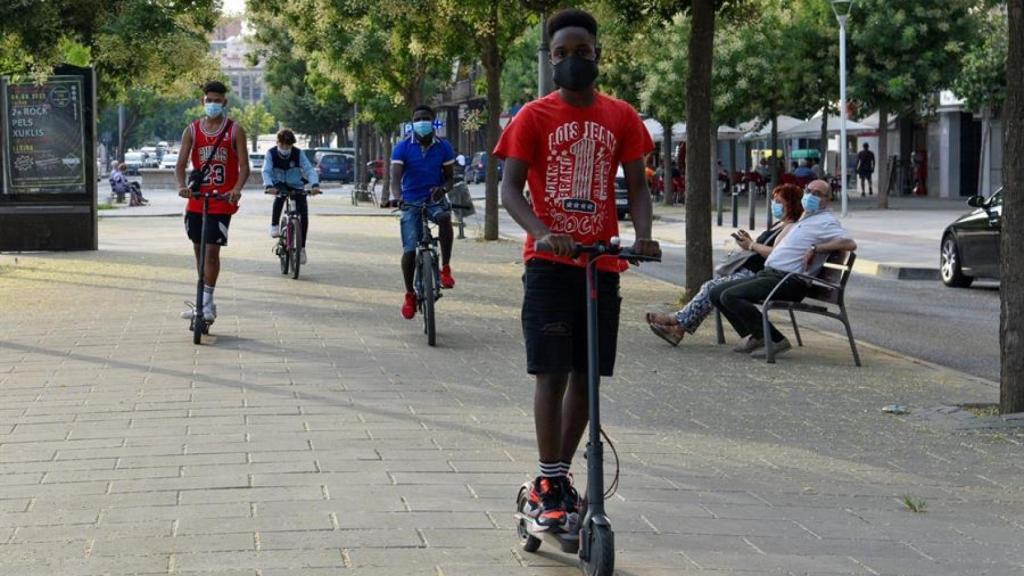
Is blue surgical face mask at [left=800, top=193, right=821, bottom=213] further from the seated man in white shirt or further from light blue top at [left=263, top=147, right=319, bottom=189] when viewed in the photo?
light blue top at [left=263, top=147, right=319, bottom=189]

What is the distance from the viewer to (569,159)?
561 centimetres

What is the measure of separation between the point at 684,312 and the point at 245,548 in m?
6.98

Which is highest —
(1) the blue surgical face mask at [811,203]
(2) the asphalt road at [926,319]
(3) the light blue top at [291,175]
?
(3) the light blue top at [291,175]

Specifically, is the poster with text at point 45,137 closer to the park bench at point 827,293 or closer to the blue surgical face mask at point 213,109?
the blue surgical face mask at point 213,109

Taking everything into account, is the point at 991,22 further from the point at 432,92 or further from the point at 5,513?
the point at 5,513

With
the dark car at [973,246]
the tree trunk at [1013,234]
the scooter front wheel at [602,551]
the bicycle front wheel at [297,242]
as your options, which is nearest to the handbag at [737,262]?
the tree trunk at [1013,234]

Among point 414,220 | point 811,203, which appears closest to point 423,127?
point 414,220

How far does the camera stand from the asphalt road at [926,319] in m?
13.4

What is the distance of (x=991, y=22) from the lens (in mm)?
43469

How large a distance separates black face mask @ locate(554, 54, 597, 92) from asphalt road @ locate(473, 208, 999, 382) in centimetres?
705

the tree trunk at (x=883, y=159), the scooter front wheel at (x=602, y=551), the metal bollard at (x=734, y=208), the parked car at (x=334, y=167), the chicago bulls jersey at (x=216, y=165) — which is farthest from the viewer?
the parked car at (x=334, y=167)

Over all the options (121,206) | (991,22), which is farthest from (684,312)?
(121,206)

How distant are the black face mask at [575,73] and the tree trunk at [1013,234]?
418cm

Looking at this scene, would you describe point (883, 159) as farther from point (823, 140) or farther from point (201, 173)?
point (201, 173)
